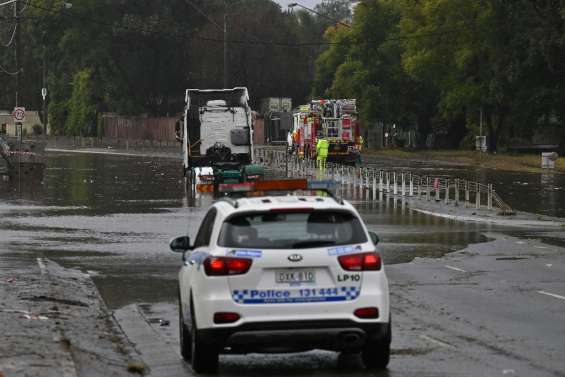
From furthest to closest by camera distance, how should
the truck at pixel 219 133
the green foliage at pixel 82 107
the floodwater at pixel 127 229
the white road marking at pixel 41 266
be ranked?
the green foliage at pixel 82 107 → the truck at pixel 219 133 → the floodwater at pixel 127 229 → the white road marking at pixel 41 266

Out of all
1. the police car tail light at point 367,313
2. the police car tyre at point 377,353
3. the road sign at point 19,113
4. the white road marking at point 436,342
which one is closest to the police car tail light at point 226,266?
the police car tail light at point 367,313

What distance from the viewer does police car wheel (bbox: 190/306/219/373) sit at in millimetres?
11822

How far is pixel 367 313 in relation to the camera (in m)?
11.7

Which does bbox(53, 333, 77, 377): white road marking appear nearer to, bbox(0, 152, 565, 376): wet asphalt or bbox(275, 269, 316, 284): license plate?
bbox(0, 152, 565, 376): wet asphalt

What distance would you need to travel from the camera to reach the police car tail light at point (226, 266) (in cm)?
1155

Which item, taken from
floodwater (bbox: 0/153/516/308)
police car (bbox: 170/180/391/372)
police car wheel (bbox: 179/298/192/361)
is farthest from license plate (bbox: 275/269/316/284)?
floodwater (bbox: 0/153/516/308)

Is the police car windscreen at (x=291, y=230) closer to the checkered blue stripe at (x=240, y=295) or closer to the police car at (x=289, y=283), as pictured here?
the police car at (x=289, y=283)

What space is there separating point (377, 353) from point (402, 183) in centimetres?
3299

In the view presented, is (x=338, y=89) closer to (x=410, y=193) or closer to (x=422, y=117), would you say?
(x=422, y=117)

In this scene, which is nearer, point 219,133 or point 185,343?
point 185,343

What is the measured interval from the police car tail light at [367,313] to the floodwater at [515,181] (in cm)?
2498

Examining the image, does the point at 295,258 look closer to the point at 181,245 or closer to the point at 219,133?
the point at 181,245

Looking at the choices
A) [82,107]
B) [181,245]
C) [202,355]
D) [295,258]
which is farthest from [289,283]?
[82,107]

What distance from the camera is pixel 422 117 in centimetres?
10450
